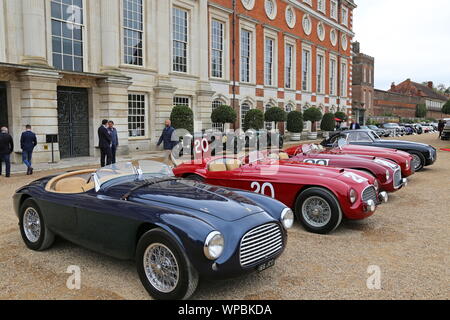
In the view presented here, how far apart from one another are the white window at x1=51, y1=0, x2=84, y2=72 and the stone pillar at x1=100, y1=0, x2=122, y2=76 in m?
0.94

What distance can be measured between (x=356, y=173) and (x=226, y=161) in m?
2.37

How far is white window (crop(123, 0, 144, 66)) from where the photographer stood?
1925cm

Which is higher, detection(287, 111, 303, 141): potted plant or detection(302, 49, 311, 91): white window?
detection(302, 49, 311, 91): white window

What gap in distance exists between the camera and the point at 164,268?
3.86 metres

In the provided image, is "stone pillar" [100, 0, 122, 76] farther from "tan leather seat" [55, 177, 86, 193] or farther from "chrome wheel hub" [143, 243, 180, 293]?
"chrome wheel hub" [143, 243, 180, 293]

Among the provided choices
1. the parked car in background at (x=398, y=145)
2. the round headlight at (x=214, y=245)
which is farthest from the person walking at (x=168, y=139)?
the round headlight at (x=214, y=245)

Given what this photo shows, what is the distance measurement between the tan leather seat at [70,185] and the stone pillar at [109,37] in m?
13.3

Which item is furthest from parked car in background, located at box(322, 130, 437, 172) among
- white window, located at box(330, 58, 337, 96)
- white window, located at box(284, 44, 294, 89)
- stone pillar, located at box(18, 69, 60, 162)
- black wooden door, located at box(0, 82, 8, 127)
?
white window, located at box(330, 58, 337, 96)

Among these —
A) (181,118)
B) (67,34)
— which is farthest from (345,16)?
(67,34)

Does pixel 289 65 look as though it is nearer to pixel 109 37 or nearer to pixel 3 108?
pixel 109 37

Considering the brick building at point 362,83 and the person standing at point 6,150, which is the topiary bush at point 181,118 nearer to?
the person standing at point 6,150

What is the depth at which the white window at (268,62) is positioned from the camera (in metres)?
31.3

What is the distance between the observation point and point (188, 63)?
75.9 ft
